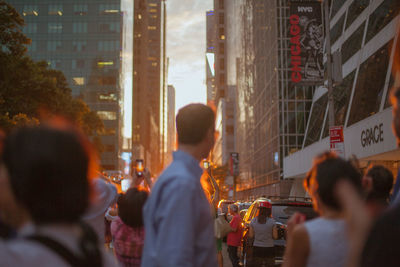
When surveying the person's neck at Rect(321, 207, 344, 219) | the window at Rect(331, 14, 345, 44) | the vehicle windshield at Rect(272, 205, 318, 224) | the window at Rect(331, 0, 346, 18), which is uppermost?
the window at Rect(331, 0, 346, 18)

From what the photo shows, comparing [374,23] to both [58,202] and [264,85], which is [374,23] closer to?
[58,202]

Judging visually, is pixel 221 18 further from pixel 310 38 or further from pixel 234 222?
pixel 234 222

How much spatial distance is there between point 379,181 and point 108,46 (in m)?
99.3

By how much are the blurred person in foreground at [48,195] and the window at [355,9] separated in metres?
28.7

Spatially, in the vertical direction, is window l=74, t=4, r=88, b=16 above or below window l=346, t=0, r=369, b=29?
above

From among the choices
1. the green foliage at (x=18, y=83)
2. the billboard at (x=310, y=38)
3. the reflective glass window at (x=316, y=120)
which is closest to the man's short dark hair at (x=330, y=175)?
the billboard at (x=310, y=38)

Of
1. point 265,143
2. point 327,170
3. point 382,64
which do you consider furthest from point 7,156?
point 265,143

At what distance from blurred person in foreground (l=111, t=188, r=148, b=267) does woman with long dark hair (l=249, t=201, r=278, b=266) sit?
18.6 feet

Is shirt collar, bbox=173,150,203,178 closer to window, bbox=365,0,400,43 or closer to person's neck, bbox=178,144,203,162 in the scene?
person's neck, bbox=178,144,203,162

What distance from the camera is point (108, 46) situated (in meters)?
98.8

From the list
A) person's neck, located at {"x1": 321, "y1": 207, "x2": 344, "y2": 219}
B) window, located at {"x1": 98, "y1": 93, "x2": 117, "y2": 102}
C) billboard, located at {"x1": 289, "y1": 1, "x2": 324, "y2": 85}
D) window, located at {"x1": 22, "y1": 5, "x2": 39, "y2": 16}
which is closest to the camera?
person's neck, located at {"x1": 321, "y1": 207, "x2": 344, "y2": 219}

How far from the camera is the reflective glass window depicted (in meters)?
35.7

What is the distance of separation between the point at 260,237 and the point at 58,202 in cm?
857

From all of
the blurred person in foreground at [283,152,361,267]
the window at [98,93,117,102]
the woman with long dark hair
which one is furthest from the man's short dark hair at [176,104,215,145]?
the window at [98,93,117,102]
